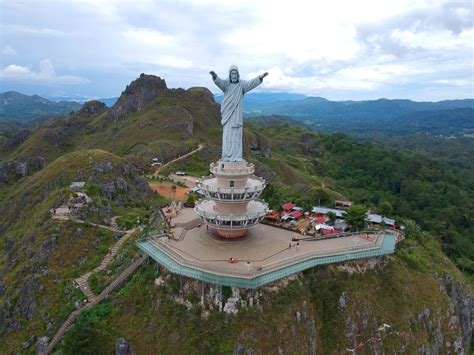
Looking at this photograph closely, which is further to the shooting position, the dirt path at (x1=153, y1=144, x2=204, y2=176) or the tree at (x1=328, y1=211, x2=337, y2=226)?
the dirt path at (x1=153, y1=144, x2=204, y2=176)

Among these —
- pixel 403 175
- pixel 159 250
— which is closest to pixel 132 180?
pixel 159 250

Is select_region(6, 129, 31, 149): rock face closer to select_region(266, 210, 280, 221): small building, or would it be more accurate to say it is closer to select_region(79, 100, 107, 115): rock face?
select_region(79, 100, 107, 115): rock face

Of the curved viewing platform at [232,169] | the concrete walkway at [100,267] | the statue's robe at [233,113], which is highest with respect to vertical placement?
the statue's robe at [233,113]

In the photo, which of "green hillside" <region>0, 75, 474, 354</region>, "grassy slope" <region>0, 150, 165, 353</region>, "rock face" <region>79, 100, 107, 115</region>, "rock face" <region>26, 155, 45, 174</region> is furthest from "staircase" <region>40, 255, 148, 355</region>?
"rock face" <region>79, 100, 107, 115</region>

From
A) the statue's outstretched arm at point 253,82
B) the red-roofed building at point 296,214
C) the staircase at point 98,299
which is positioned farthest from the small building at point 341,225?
the staircase at point 98,299

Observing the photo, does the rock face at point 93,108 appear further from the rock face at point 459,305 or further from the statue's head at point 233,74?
the rock face at point 459,305

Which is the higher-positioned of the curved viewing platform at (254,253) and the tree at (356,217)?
the tree at (356,217)

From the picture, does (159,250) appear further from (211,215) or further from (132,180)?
(132,180)
